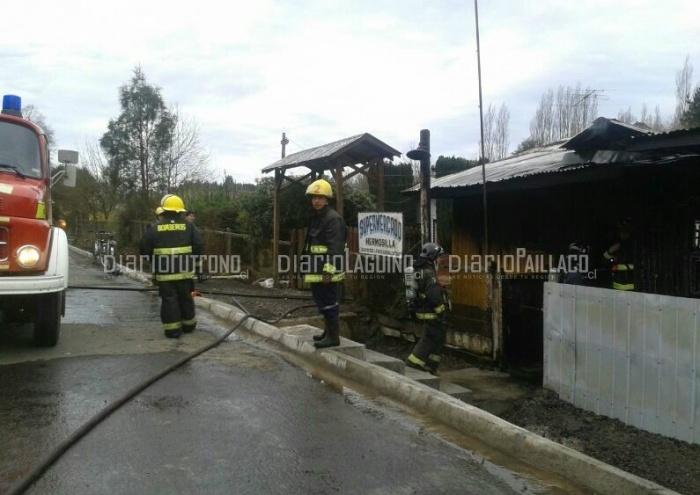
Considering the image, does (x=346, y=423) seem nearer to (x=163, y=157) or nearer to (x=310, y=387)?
(x=310, y=387)

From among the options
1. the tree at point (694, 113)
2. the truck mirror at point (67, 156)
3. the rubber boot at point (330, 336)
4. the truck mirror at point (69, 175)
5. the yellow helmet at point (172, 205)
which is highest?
the tree at point (694, 113)

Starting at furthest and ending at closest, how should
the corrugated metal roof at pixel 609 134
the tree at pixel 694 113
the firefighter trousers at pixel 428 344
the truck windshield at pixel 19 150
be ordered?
the tree at pixel 694 113
the firefighter trousers at pixel 428 344
the truck windshield at pixel 19 150
the corrugated metal roof at pixel 609 134

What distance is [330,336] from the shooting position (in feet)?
20.4

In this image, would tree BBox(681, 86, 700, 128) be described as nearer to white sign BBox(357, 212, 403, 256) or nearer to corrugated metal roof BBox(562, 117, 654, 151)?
white sign BBox(357, 212, 403, 256)

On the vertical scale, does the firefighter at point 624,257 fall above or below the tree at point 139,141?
below

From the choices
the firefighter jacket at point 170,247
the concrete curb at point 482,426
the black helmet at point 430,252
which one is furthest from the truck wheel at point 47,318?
the black helmet at point 430,252

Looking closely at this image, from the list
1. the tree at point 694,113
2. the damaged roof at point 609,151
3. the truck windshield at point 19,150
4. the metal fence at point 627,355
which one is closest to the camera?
the metal fence at point 627,355

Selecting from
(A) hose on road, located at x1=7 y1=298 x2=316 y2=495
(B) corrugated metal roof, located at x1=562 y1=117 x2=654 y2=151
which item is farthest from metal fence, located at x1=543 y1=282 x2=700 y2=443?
(A) hose on road, located at x1=7 y1=298 x2=316 y2=495

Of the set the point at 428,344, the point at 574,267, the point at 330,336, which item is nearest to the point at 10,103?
the point at 330,336

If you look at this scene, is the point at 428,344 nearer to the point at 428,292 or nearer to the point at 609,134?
the point at 428,292

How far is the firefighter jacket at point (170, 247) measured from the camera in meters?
7.09

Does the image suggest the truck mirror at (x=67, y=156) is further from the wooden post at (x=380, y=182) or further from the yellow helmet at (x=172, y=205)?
the wooden post at (x=380, y=182)

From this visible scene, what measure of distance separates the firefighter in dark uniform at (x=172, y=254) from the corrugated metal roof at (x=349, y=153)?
4643 millimetres

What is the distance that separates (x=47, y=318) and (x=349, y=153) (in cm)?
704
